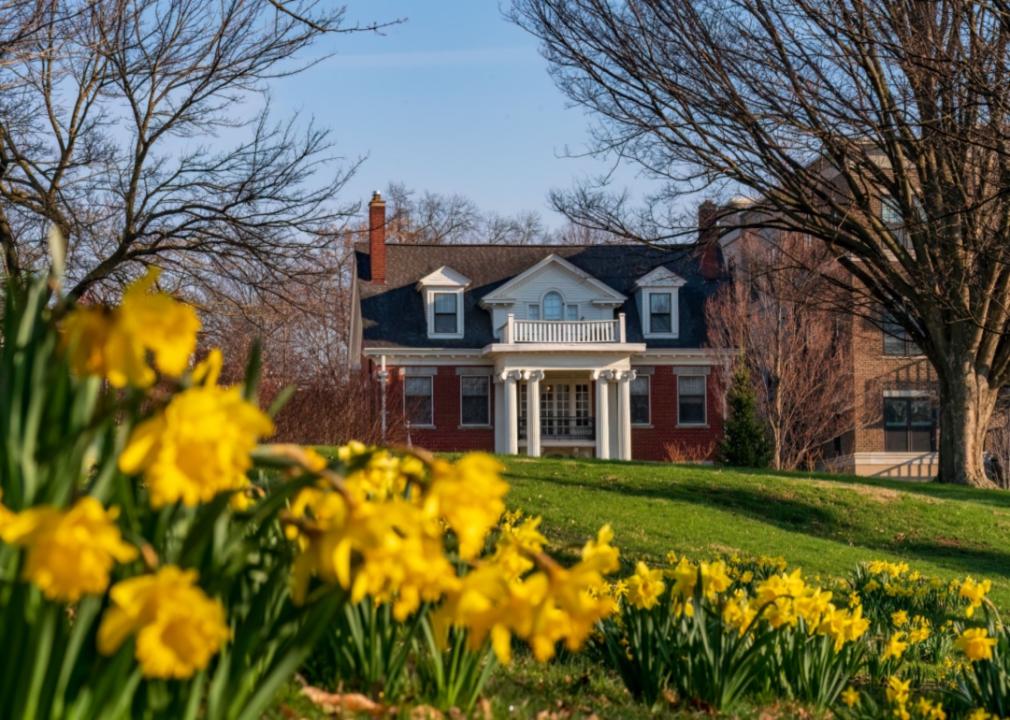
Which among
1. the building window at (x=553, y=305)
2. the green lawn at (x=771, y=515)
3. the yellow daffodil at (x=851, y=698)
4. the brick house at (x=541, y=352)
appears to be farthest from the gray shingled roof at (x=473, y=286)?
the yellow daffodil at (x=851, y=698)

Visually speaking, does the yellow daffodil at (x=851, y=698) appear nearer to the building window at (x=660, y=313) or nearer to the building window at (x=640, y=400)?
the building window at (x=640, y=400)

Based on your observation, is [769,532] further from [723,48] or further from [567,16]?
[567,16]

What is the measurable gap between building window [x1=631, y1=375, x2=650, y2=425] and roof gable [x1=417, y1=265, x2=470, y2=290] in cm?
622

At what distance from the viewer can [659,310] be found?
40.5m

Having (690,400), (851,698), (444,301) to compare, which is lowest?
(851,698)

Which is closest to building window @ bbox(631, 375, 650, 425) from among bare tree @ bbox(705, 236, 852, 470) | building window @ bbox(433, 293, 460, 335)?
bare tree @ bbox(705, 236, 852, 470)

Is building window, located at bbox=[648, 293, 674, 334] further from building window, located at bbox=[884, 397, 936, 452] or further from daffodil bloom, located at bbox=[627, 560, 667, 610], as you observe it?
daffodil bloom, located at bbox=[627, 560, 667, 610]

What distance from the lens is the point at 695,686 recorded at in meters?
4.84

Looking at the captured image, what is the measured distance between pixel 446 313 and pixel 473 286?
1474 millimetres

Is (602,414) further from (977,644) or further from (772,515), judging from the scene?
(977,644)

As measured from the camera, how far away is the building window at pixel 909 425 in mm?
39969

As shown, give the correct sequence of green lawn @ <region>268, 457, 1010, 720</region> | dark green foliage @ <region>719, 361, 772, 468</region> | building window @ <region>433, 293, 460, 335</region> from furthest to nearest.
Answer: building window @ <region>433, 293, 460, 335</region>
dark green foliage @ <region>719, 361, 772, 468</region>
green lawn @ <region>268, 457, 1010, 720</region>

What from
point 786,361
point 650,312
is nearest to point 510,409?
point 650,312

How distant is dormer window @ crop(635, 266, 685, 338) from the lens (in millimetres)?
40250
